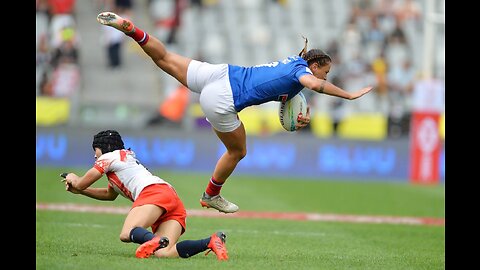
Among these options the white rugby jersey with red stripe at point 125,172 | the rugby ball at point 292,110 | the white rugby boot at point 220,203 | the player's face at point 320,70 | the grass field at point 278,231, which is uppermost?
the player's face at point 320,70

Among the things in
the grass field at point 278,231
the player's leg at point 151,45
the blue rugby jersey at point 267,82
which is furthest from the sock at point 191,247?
the player's leg at point 151,45

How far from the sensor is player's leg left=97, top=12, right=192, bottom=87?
423 inches

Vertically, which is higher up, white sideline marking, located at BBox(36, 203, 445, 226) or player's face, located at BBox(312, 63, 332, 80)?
player's face, located at BBox(312, 63, 332, 80)

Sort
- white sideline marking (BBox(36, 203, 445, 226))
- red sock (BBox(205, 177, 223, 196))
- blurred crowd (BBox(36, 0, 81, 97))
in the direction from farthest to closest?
1. blurred crowd (BBox(36, 0, 81, 97))
2. white sideline marking (BBox(36, 203, 445, 226))
3. red sock (BBox(205, 177, 223, 196))

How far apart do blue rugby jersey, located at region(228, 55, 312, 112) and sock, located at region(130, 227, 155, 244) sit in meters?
1.98

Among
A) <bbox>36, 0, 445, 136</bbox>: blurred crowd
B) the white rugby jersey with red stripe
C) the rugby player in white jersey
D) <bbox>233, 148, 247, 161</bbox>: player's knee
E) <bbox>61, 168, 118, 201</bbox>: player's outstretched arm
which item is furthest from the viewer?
<bbox>36, 0, 445, 136</bbox>: blurred crowd

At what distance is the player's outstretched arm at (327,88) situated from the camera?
9766 mm

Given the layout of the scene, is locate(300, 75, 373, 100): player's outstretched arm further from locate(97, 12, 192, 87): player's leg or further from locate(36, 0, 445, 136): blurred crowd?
locate(36, 0, 445, 136): blurred crowd

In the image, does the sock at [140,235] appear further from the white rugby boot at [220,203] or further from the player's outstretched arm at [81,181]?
the white rugby boot at [220,203]

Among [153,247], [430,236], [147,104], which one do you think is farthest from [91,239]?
[147,104]

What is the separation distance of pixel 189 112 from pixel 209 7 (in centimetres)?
567

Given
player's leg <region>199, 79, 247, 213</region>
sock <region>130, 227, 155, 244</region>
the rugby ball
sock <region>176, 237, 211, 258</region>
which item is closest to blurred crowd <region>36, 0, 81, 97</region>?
player's leg <region>199, 79, 247, 213</region>

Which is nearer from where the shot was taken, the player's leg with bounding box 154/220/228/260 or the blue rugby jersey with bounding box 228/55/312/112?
the player's leg with bounding box 154/220/228/260

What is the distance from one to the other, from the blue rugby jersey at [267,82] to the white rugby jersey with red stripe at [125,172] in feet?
4.53
